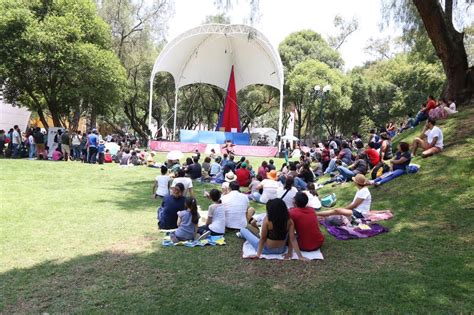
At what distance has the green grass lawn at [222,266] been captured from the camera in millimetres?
4113

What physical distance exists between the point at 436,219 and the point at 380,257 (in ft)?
7.19

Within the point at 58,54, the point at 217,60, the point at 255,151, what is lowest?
the point at 255,151

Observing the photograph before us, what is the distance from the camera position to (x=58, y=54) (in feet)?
60.7

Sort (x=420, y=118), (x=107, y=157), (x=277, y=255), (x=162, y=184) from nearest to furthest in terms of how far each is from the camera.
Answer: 1. (x=277, y=255)
2. (x=162, y=184)
3. (x=420, y=118)
4. (x=107, y=157)

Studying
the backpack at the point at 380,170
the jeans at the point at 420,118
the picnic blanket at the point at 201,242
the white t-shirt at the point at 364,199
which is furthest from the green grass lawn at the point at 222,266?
the jeans at the point at 420,118

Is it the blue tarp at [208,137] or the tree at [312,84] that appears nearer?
the blue tarp at [208,137]

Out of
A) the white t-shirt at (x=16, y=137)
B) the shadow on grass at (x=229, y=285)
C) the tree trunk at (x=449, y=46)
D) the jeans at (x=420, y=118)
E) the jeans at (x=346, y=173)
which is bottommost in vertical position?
the shadow on grass at (x=229, y=285)

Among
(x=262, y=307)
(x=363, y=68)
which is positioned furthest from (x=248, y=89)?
(x=262, y=307)

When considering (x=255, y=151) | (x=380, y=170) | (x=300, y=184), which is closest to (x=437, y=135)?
(x=380, y=170)

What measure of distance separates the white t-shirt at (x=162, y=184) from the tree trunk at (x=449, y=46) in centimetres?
800

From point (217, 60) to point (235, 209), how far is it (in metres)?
27.6

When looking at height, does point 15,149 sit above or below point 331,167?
above

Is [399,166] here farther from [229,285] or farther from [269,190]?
[229,285]

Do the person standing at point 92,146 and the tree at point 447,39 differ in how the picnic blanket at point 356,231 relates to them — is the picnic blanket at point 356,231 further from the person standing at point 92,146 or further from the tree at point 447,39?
the person standing at point 92,146
